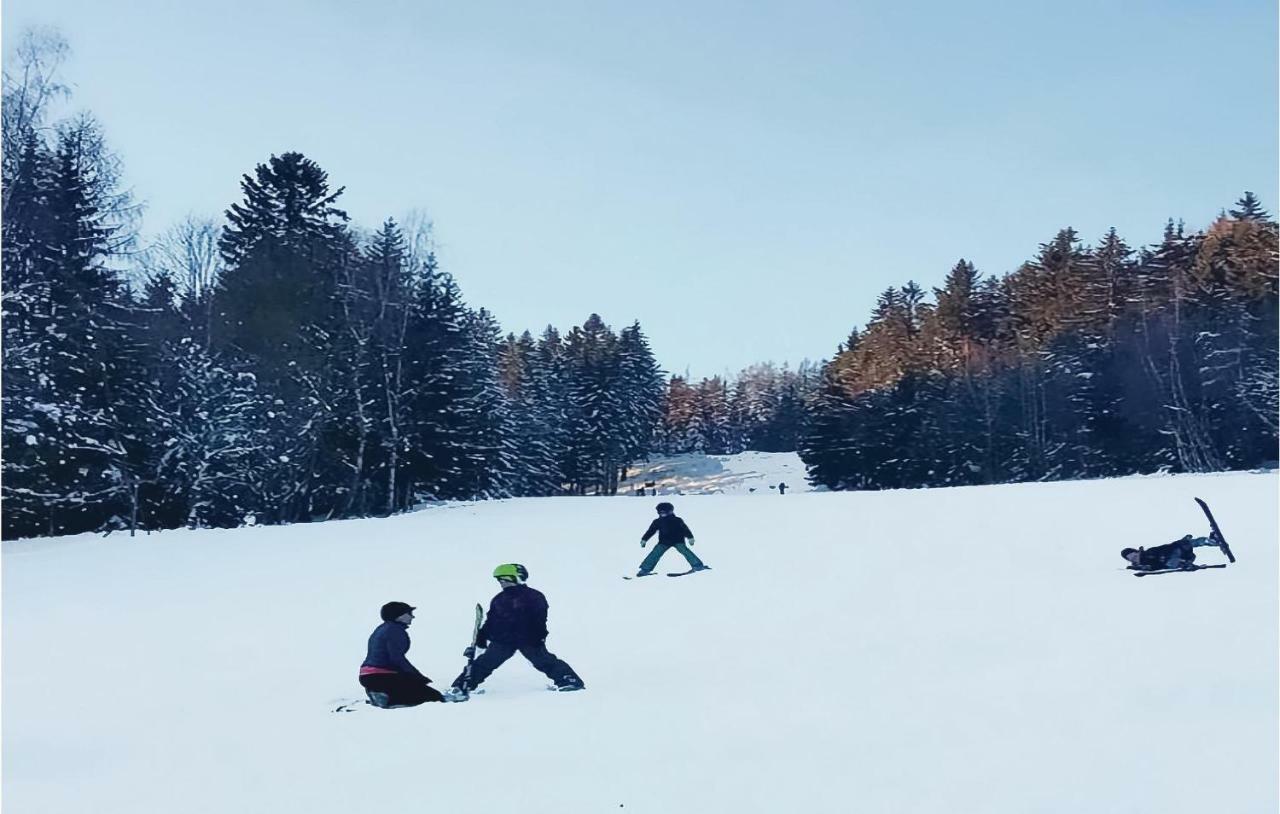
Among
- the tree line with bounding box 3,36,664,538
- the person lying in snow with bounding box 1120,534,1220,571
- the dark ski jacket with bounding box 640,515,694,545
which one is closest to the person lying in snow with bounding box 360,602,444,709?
the dark ski jacket with bounding box 640,515,694,545

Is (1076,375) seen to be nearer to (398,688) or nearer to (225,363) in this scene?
(225,363)

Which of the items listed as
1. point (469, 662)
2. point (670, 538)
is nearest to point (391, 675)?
point (469, 662)

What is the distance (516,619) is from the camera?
934 centimetres

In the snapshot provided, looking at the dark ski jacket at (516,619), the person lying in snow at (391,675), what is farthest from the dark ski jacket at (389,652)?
the dark ski jacket at (516,619)

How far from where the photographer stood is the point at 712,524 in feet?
85.2

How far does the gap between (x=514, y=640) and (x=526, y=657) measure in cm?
Result: 19

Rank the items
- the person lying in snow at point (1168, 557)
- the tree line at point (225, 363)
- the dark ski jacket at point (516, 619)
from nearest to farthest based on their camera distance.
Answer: the dark ski jacket at point (516, 619) → the person lying in snow at point (1168, 557) → the tree line at point (225, 363)

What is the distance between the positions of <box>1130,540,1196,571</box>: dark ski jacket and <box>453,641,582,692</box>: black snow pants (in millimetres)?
9087

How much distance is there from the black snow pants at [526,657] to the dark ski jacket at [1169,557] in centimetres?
909

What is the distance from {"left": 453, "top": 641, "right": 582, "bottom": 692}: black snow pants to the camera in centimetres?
902

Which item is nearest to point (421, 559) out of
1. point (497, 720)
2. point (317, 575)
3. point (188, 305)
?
point (317, 575)

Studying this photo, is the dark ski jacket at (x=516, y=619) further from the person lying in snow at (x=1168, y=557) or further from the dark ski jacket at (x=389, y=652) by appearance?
the person lying in snow at (x=1168, y=557)

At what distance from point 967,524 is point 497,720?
1597 cm

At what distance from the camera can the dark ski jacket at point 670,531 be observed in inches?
677
